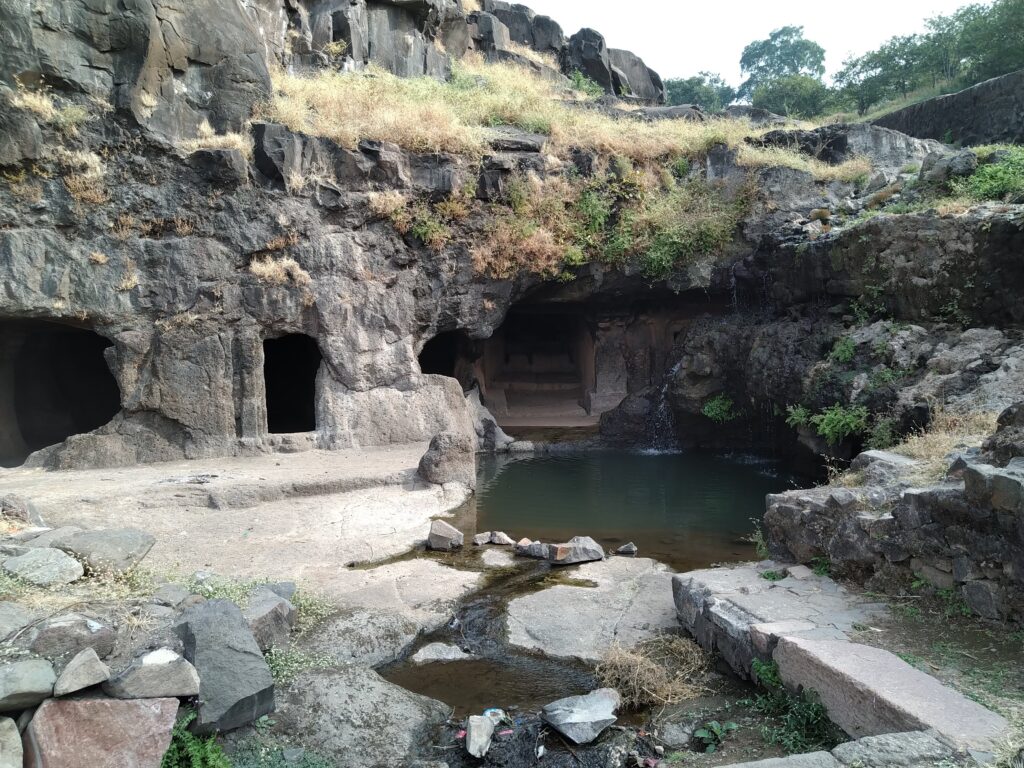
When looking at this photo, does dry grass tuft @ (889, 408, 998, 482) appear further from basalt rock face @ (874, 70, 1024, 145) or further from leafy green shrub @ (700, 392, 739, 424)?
basalt rock face @ (874, 70, 1024, 145)

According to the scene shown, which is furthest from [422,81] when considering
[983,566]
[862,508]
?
[983,566]

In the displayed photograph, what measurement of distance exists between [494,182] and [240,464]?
23.3 ft

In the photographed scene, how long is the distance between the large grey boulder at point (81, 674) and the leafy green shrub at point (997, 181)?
12.8m

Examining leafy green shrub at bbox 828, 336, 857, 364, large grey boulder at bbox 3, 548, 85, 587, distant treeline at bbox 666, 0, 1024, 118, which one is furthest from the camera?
distant treeline at bbox 666, 0, 1024, 118

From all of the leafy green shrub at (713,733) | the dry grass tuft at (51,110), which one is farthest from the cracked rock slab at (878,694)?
the dry grass tuft at (51,110)

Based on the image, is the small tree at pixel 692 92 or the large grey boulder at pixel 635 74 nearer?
the large grey boulder at pixel 635 74

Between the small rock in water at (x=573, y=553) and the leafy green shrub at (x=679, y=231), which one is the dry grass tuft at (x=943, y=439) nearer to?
the small rock in water at (x=573, y=553)

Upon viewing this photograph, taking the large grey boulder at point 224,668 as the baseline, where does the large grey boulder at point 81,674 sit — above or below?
above

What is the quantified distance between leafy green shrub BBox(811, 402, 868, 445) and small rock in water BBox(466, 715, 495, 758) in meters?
7.88

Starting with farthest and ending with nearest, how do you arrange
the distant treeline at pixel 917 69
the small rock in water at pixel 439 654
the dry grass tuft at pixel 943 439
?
the distant treeline at pixel 917 69
the dry grass tuft at pixel 943 439
the small rock in water at pixel 439 654

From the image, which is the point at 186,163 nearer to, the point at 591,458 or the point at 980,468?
the point at 591,458

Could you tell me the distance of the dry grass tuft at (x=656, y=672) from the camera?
194 inches

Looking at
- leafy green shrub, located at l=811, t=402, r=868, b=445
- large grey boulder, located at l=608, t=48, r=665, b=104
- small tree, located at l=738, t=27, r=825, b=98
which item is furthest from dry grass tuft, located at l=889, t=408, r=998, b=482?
small tree, located at l=738, t=27, r=825, b=98

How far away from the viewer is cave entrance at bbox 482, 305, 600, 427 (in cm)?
1825
